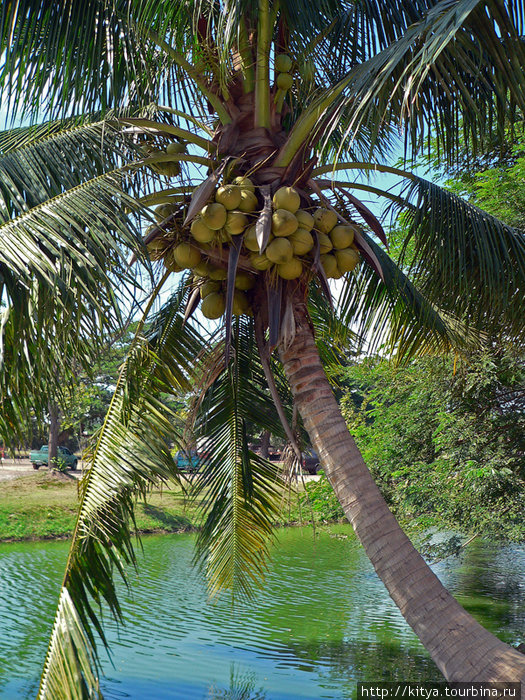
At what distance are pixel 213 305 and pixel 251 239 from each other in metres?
0.74

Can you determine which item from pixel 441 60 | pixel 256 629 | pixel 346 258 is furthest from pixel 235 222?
pixel 256 629

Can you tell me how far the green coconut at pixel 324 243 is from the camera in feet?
15.2

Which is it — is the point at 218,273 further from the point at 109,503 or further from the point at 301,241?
the point at 109,503

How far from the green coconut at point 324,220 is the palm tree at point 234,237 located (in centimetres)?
2

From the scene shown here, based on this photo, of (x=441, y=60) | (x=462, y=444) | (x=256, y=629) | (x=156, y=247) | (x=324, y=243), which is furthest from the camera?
(x=256, y=629)

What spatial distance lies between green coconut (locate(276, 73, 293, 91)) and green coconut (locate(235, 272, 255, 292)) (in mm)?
1551

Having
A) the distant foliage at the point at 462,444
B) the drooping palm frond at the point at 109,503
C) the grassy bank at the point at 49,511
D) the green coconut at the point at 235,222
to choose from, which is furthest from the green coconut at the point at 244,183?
the grassy bank at the point at 49,511

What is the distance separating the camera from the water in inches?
304

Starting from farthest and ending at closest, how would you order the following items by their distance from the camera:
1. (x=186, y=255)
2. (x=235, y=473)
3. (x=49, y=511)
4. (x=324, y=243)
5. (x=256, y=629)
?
(x=49, y=511), (x=256, y=629), (x=235, y=473), (x=186, y=255), (x=324, y=243)

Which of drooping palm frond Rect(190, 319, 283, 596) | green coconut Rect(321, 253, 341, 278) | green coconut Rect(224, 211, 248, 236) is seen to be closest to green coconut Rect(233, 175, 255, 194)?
green coconut Rect(224, 211, 248, 236)

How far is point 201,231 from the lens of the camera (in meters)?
4.51

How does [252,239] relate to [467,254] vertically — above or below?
below

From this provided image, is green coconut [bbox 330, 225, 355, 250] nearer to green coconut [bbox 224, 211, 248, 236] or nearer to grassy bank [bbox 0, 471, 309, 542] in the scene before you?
green coconut [bbox 224, 211, 248, 236]

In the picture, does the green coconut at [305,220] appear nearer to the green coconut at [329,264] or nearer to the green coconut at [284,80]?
the green coconut at [329,264]
